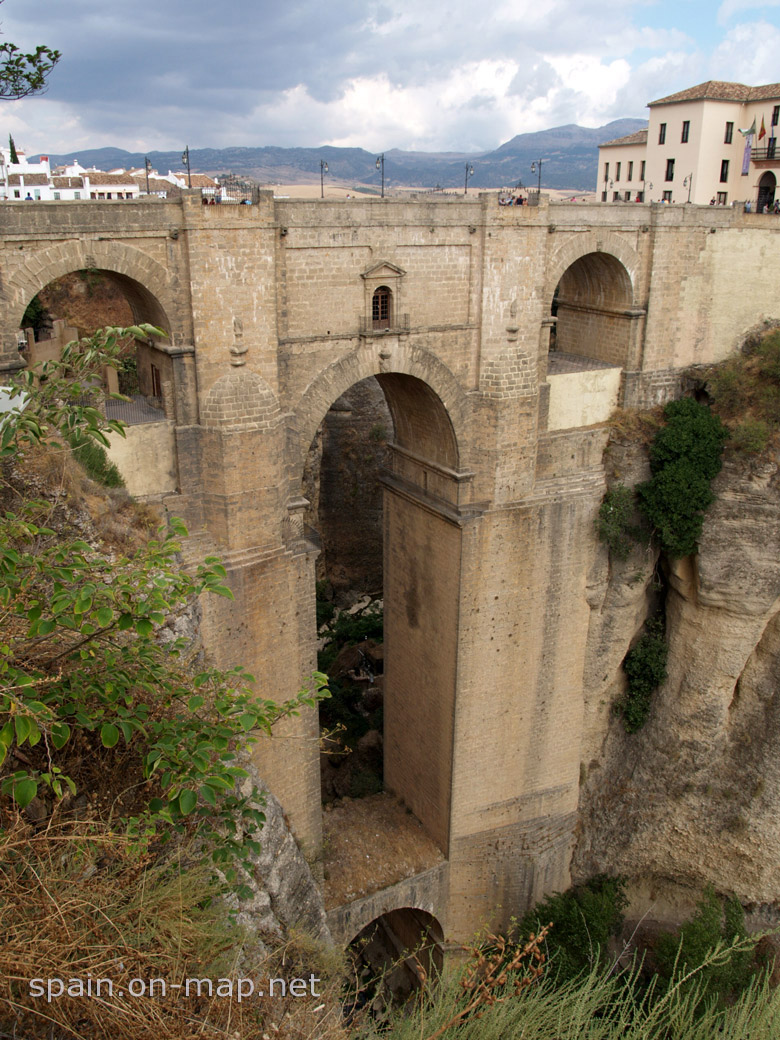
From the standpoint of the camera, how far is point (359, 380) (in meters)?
14.5

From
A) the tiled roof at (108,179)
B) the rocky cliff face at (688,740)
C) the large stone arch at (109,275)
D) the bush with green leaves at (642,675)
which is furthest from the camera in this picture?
the tiled roof at (108,179)

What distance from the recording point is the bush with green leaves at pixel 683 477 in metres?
17.2

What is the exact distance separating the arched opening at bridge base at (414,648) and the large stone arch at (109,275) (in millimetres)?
4624

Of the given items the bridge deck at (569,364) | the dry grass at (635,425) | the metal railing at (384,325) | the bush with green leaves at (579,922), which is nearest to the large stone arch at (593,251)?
the bridge deck at (569,364)

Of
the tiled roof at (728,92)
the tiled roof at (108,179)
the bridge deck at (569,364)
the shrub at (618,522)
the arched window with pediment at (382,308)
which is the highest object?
the tiled roof at (728,92)

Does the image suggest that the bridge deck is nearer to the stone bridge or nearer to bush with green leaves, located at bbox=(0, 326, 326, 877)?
the stone bridge

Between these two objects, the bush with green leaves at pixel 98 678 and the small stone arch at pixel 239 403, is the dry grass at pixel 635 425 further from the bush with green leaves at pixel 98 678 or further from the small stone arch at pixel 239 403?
the bush with green leaves at pixel 98 678

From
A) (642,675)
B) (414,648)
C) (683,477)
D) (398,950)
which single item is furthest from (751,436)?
(398,950)

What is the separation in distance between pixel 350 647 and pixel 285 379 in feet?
43.0

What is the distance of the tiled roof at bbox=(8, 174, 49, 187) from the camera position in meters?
36.8

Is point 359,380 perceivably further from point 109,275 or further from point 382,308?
point 109,275

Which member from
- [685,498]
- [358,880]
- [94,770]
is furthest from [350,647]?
[94,770]

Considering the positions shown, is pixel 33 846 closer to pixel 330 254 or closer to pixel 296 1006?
pixel 296 1006

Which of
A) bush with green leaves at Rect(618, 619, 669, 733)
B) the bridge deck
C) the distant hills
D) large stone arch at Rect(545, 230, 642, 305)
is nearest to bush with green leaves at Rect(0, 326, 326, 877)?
large stone arch at Rect(545, 230, 642, 305)
